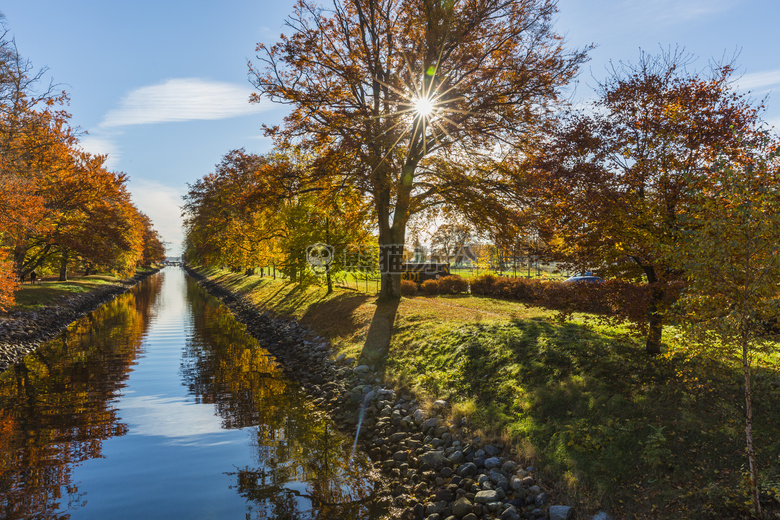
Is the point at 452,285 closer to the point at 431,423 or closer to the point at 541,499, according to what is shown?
the point at 431,423

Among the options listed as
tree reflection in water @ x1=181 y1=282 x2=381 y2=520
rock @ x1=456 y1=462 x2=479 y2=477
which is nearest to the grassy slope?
rock @ x1=456 y1=462 x2=479 y2=477

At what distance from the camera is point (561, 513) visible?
227 inches

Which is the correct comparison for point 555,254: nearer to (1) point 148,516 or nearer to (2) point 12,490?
(1) point 148,516

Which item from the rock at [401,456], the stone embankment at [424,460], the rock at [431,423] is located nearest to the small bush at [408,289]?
the stone embankment at [424,460]

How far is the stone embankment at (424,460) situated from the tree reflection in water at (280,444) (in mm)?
455

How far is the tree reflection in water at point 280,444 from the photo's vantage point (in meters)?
6.93

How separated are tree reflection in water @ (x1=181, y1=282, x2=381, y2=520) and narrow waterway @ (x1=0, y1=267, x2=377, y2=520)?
0.10ft

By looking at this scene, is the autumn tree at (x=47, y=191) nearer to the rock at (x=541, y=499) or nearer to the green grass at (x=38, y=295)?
the green grass at (x=38, y=295)

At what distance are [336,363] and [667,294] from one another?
10186 mm

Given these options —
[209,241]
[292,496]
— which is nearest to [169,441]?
[292,496]

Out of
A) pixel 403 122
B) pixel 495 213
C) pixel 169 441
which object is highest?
pixel 403 122

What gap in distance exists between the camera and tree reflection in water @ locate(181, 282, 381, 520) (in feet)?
22.7

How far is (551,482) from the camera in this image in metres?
6.48

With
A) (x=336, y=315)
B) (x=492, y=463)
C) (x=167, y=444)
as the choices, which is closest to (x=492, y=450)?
(x=492, y=463)
